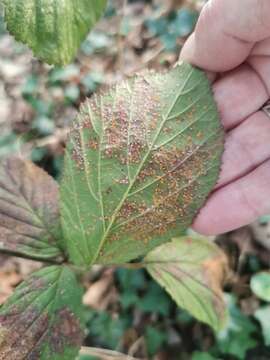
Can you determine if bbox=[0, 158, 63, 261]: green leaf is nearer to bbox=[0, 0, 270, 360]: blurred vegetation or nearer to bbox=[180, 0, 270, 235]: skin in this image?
bbox=[180, 0, 270, 235]: skin

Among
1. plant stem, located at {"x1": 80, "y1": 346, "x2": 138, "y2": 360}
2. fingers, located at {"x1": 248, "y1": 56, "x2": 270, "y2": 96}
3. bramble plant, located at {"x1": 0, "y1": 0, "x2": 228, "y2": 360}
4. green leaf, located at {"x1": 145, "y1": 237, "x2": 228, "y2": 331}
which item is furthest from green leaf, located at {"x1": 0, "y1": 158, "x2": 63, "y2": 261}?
fingers, located at {"x1": 248, "y1": 56, "x2": 270, "y2": 96}

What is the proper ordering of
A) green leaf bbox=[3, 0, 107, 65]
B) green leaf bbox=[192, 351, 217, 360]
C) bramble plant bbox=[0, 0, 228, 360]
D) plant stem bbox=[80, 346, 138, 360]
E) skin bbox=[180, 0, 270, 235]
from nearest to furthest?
1. green leaf bbox=[3, 0, 107, 65]
2. bramble plant bbox=[0, 0, 228, 360]
3. skin bbox=[180, 0, 270, 235]
4. plant stem bbox=[80, 346, 138, 360]
5. green leaf bbox=[192, 351, 217, 360]

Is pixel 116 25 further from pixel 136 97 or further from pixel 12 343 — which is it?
pixel 12 343

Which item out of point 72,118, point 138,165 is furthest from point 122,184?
point 72,118

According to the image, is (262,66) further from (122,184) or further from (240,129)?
(122,184)

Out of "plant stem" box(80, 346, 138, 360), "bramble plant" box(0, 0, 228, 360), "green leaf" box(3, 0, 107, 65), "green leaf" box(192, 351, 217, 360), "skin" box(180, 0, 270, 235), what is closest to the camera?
"green leaf" box(3, 0, 107, 65)

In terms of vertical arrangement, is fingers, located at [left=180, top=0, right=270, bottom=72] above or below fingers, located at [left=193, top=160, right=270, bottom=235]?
above

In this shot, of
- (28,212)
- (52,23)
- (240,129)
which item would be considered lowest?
(240,129)
